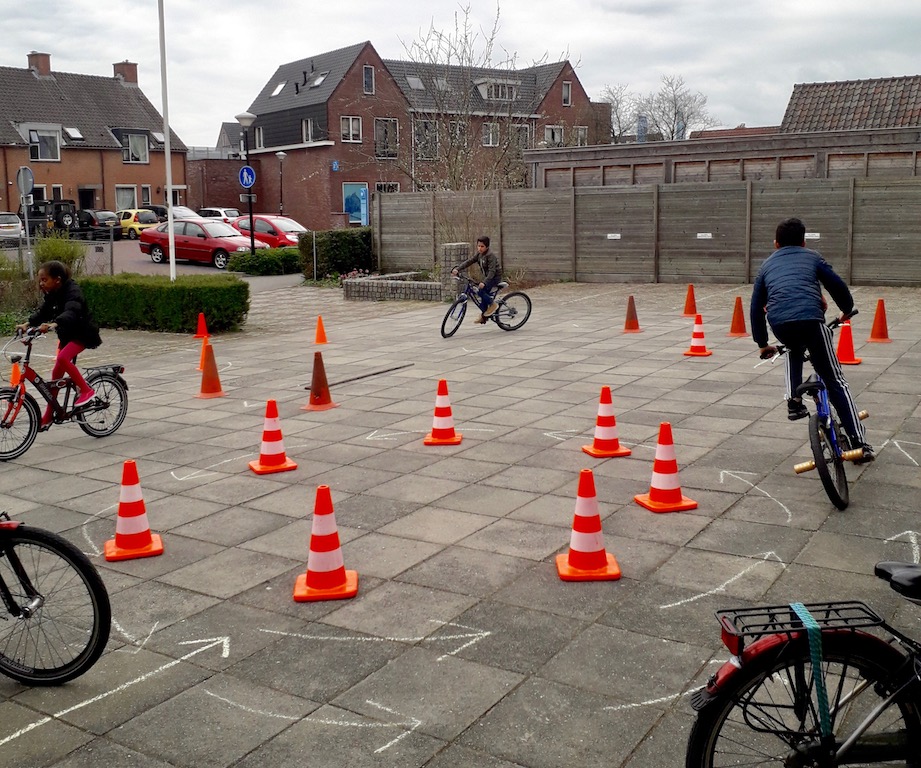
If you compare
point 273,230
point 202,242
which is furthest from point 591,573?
point 273,230

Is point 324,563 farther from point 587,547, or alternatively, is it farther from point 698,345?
point 698,345

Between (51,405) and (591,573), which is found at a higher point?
(51,405)

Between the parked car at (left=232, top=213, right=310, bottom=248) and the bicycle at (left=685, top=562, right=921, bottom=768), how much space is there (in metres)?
30.9

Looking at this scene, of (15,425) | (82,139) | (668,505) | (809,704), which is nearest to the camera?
(809,704)

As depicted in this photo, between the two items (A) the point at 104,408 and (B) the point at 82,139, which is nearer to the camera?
(A) the point at 104,408

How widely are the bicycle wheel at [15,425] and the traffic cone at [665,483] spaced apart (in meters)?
5.40

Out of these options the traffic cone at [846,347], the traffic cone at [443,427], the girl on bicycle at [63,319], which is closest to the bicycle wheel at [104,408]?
the girl on bicycle at [63,319]

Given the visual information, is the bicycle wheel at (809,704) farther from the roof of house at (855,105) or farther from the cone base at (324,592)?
the roof of house at (855,105)

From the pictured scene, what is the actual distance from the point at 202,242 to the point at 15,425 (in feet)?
81.0

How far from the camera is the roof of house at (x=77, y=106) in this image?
56.4 m

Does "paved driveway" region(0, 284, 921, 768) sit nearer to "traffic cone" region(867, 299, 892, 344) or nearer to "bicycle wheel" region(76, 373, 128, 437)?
"bicycle wheel" region(76, 373, 128, 437)

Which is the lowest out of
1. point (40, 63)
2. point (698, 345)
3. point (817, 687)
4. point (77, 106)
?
point (817, 687)

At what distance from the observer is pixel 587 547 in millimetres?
5344

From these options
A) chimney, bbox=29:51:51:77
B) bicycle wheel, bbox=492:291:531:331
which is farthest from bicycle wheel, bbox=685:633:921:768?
chimney, bbox=29:51:51:77
